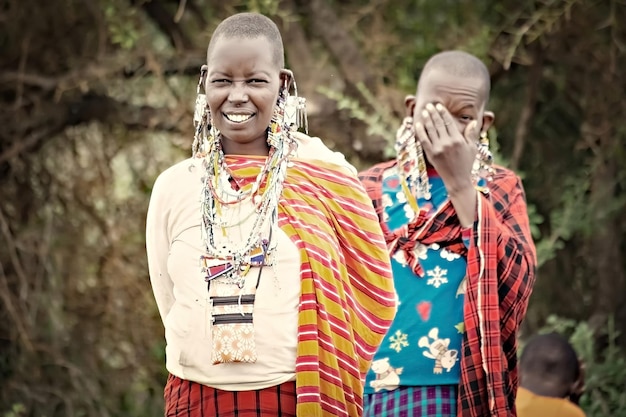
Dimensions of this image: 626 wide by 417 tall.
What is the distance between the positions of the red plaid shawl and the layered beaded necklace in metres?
0.93

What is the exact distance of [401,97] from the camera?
643 cm

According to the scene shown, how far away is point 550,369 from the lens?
205 inches

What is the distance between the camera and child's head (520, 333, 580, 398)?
5145 mm

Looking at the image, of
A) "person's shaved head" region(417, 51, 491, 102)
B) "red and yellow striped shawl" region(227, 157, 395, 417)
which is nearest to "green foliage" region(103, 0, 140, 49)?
"person's shaved head" region(417, 51, 491, 102)

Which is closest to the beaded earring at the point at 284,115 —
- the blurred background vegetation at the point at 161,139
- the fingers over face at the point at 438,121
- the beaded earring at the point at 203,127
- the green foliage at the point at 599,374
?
the beaded earring at the point at 203,127

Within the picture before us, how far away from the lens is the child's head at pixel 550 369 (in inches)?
203

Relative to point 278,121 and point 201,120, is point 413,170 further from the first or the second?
point 201,120

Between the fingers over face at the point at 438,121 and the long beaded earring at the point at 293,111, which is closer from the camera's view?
the long beaded earring at the point at 293,111

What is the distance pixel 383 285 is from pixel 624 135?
10.2ft

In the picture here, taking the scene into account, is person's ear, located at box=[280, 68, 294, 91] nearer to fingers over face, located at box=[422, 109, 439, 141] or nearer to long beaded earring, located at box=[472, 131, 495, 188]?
fingers over face, located at box=[422, 109, 439, 141]

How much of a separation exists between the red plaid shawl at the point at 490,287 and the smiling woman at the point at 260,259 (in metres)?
0.64

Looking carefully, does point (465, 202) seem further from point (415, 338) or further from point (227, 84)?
point (227, 84)

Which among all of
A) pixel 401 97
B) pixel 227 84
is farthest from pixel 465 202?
pixel 401 97

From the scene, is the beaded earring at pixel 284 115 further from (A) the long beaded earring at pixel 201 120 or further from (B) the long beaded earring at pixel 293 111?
(A) the long beaded earring at pixel 201 120
